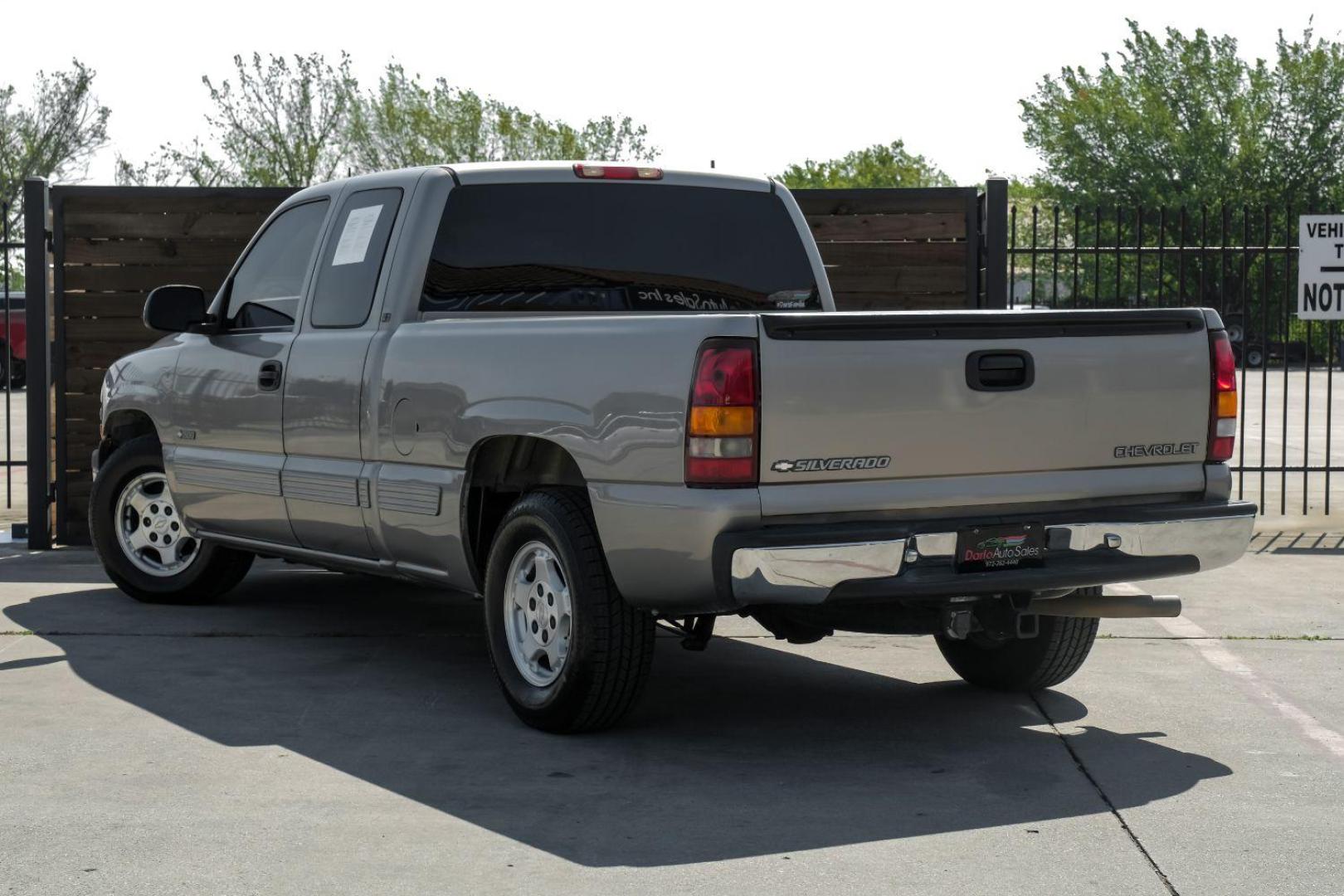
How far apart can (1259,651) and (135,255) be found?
23.7 ft

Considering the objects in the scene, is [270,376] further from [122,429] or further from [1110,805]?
[1110,805]

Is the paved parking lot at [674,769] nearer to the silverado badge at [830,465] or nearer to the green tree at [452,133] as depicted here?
the silverado badge at [830,465]

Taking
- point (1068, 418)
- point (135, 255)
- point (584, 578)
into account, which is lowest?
point (584, 578)

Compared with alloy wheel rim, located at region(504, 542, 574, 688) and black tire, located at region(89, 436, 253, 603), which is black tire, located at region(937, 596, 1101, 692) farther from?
black tire, located at region(89, 436, 253, 603)

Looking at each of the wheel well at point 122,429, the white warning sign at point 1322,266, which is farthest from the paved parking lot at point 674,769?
the white warning sign at point 1322,266

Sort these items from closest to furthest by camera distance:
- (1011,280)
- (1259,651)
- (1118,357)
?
(1118,357) < (1259,651) < (1011,280)

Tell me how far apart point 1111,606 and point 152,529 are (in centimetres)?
512

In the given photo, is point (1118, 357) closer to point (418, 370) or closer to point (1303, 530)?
point (418, 370)

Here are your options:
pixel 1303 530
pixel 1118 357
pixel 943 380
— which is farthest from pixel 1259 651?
pixel 1303 530

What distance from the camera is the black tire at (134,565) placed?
29.2 ft

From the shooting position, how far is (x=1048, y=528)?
573cm

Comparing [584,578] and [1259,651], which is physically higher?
[584,578]

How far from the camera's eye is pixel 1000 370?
567 centimetres

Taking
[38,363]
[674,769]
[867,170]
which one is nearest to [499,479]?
[674,769]
